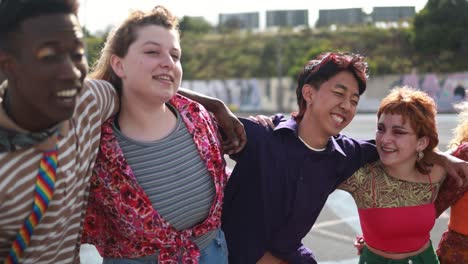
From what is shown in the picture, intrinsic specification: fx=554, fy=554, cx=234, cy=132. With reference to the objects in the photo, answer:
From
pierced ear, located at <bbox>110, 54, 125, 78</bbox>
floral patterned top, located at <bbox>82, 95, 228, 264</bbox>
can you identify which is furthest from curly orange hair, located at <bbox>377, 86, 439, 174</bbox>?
pierced ear, located at <bbox>110, 54, 125, 78</bbox>

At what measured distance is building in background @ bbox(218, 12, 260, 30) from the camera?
190ft

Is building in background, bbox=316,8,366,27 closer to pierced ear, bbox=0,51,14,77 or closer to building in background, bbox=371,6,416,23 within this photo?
building in background, bbox=371,6,416,23

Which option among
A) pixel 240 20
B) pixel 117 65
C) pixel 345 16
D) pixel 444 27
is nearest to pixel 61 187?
pixel 117 65

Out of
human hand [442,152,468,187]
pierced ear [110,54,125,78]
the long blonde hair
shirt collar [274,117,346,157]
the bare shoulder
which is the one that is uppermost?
pierced ear [110,54,125,78]

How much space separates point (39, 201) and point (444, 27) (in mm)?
40619

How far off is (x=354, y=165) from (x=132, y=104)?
1294 mm

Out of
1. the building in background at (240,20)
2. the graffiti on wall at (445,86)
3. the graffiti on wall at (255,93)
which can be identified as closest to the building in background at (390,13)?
the building in background at (240,20)

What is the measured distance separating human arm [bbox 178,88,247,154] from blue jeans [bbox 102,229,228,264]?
0.42 meters

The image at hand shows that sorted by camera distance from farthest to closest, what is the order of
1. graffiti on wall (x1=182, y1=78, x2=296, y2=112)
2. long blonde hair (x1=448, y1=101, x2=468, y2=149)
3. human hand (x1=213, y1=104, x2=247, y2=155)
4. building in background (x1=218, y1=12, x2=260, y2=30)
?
building in background (x1=218, y1=12, x2=260, y2=30), graffiti on wall (x1=182, y1=78, x2=296, y2=112), long blonde hair (x1=448, y1=101, x2=468, y2=149), human hand (x1=213, y1=104, x2=247, y2=155)

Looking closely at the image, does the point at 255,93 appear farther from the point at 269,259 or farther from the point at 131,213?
the point at 131,213

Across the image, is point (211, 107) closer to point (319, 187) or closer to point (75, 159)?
point (319, 187)

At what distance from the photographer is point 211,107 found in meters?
2.85

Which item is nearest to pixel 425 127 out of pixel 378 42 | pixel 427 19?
pixel 427 19

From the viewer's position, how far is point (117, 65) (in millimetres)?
2475
